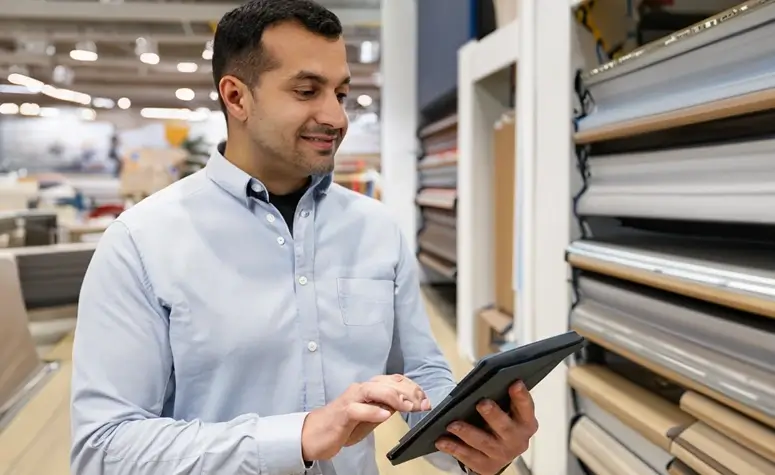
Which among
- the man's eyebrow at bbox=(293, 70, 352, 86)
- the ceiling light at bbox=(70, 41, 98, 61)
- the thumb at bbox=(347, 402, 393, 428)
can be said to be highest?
the ceiling light at bbox=(70, 41, 98, 61)

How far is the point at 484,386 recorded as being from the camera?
0.98 meters

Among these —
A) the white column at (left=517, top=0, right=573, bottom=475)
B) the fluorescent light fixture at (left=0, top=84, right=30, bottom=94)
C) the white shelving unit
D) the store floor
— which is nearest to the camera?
the white column at (left=517, top=0, right=573, bottom=475)

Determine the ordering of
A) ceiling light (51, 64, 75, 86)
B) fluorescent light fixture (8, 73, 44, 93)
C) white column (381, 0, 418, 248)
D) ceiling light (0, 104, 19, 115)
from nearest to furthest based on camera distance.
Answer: white column (381, 0, 418, 248) → ceiling light (51, 64, 75, 86) → fluorescent light fixture (8, 73, 44, 93) → ceiling light (0, 104, 19, 115)

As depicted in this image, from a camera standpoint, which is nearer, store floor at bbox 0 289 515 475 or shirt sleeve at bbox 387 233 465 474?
shirt sleeve at bbox 387 233 465 474

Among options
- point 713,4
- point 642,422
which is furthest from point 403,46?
point 642,422

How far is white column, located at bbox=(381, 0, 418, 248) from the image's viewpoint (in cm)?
658

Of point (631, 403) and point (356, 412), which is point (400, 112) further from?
point (356, 412)

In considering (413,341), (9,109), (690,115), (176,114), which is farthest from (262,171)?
(9,109)

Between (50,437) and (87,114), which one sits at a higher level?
(87,114)

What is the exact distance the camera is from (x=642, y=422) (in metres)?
1.78

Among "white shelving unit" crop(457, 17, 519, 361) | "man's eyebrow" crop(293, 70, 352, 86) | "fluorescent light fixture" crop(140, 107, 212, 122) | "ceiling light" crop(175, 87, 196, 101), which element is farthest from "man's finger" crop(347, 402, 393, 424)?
"fluorescent light fixture" crop(140, 107, 212, 122)

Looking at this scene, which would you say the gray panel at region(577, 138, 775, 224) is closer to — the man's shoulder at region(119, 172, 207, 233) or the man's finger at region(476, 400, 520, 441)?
the man's finger at region(476, 400, 520, 441)

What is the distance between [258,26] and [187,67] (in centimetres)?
1216

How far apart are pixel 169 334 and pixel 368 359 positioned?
37 cm
